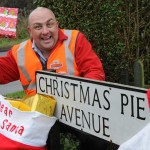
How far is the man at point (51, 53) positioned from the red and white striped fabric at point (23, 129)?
63cm

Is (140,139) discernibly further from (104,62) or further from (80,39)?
(104,62)

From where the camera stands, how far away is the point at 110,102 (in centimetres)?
262

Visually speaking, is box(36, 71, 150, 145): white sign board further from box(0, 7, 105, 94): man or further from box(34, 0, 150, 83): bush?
box(34, 0, 150, 83): bush

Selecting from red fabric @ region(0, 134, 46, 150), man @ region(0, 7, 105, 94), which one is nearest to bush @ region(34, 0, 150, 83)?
man @ region(0, 7, 105, 94)

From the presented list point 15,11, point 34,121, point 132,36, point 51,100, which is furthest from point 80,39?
point 15,11

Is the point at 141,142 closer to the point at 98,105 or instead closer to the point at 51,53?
the point at 98,105

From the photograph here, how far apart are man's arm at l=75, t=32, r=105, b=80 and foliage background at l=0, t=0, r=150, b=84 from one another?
1.04 meters

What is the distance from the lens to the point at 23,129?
2.84 m

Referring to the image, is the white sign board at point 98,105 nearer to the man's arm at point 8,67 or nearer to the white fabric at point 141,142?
the white fabric at point 141,142

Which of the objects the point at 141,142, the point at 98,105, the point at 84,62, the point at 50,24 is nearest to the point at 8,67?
the point at 50,24

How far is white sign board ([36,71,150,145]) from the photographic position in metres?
2.46

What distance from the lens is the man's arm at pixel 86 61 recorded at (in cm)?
342

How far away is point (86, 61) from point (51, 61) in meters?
0.28

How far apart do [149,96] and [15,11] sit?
20651 millimetres
